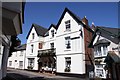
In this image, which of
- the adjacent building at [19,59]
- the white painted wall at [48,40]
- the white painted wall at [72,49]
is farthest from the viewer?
the adjacent building at [19,59]

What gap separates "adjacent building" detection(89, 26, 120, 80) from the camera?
1805 cm

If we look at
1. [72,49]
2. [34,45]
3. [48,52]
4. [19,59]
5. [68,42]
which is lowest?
[19,59]

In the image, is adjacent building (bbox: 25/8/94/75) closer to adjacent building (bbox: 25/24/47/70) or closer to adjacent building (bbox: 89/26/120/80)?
adjacent building (bbox: 25/24/47/70)

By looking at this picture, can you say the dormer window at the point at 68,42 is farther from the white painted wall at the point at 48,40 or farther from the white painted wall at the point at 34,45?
the white painted wall at the point at 34,45

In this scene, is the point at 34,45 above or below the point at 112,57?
above

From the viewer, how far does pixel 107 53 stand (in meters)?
19.0

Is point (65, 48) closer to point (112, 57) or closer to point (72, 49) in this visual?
point (72, 49)

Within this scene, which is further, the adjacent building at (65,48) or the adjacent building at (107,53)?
the adjacent building at (65,48)

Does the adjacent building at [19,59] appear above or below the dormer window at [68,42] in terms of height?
below

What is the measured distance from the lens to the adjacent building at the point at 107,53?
18.0 meters

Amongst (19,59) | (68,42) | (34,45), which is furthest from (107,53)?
(19,59)

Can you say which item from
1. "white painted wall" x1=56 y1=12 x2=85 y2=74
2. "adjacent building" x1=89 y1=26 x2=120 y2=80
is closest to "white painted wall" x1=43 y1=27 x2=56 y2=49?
"white painted wall" x1=56 y1=12 x2=85 y2=74

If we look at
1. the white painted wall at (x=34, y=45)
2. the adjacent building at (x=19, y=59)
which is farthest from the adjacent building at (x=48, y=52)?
the adjacent building at (x=19, y=59)

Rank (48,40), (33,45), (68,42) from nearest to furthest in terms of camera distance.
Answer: (68,42) → (48,40) → (33,45)
